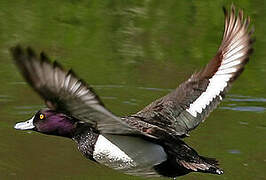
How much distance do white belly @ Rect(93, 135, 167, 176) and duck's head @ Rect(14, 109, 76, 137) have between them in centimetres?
48

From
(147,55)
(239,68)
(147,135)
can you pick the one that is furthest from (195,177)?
(147,55)

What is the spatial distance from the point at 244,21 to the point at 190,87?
896 mm

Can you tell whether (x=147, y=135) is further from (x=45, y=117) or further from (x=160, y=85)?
(x=160, y=85)

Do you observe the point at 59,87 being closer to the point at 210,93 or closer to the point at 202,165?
the point at 202,165

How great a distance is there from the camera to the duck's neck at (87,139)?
7285mm

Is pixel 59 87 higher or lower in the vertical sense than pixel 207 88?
higher

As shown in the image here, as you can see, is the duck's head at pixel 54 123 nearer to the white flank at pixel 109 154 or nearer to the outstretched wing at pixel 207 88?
the white flank at pixel 109 154

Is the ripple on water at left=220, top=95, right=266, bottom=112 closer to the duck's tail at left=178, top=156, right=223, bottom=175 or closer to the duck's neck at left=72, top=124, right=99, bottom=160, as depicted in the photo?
the duck's tail at left=178, top=156, right=223, bottom=175

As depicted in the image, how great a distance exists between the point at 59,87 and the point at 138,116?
206cm

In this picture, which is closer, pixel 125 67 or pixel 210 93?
pixel 210 93

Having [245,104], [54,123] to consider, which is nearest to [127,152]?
[54,123]

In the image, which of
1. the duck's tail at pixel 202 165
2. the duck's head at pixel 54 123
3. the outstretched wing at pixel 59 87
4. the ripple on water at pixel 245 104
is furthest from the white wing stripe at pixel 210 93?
the ripple on water at pixel 245 104

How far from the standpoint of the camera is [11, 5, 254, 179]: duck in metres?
5.82

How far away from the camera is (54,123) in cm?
766
